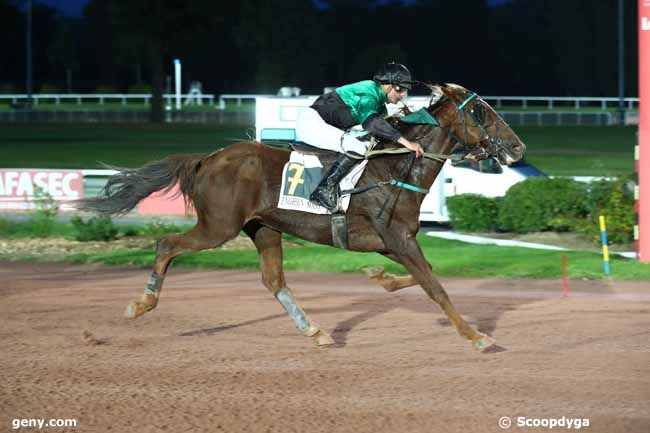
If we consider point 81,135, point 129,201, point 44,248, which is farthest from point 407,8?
point 129,201

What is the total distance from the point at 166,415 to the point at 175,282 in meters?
6.38

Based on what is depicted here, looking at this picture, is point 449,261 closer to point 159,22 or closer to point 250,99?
point 159,22

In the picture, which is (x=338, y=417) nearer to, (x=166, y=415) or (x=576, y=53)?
(x=166, y=415)

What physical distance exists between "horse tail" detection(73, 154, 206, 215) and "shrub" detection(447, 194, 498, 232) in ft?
28.7

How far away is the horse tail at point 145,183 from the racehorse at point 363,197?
0.7 inches

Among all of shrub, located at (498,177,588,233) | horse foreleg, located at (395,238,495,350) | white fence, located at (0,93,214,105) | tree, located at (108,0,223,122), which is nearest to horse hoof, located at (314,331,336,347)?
horse foreleg, located at (395,238,495,350)

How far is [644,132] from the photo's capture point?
1369 centimetres

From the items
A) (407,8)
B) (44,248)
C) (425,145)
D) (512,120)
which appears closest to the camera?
(425,145)

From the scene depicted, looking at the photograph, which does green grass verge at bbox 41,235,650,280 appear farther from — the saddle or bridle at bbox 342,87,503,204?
bridle at bbox 342,87,503,204

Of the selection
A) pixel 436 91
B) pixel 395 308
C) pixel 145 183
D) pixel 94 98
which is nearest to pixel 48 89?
pixel 94 98

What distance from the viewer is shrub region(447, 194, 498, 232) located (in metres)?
18.0

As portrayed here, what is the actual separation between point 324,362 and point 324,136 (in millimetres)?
1854

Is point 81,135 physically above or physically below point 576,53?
below

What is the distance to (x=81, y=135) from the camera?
46594 mm
